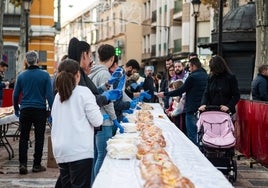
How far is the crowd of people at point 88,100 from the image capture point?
5879 mm

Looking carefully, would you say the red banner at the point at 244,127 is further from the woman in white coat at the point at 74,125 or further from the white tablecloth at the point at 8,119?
the woman in white coat at the point at 74,125

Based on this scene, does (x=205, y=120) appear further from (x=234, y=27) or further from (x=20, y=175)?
(x=234, y=27)

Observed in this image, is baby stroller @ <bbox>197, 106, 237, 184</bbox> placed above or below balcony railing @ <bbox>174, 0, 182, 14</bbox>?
below

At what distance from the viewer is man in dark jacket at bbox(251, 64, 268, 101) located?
13.0 meters

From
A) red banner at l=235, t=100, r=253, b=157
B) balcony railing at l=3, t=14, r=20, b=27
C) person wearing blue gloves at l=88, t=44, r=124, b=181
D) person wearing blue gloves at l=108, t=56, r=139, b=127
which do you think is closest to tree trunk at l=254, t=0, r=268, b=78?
red banner at l=235, t=100, r=253, b=157

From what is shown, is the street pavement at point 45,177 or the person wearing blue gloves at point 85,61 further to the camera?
the street pavement at point 45,177

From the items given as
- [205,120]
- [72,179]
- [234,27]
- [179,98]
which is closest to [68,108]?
[72,179]

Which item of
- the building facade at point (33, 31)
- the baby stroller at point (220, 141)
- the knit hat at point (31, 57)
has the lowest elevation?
the baby stroller at point (220, 141)

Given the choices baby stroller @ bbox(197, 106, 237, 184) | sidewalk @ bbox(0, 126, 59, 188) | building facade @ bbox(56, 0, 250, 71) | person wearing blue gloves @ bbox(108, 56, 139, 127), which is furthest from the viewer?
building facade @ bbox(56, 0, 250, 71)

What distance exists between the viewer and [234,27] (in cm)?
1975

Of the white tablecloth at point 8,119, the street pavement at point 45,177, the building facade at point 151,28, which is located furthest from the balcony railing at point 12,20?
the white tablecloth at point 8,119

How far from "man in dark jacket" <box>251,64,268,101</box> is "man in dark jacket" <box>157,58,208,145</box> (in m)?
2.12

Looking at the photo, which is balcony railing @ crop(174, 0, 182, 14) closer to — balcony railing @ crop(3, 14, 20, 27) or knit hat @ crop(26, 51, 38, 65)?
balcony railing @ crop(3, 14, 20, 27)

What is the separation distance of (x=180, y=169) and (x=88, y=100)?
42.8 inches
